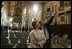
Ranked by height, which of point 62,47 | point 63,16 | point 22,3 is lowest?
point 62,47

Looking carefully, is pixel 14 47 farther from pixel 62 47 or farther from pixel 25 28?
pixel 62 47

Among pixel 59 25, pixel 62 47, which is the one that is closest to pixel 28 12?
pixel 59 25

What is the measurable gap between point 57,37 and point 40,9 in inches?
13.2

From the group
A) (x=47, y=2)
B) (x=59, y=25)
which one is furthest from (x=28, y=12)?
(x=59, y=25)

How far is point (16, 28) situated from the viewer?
4.77 ft

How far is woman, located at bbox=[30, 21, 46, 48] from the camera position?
144cm

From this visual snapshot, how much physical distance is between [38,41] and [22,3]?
42 cm

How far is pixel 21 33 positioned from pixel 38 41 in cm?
19

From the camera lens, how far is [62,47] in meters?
1.43

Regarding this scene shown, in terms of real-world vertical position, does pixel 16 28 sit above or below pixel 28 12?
below

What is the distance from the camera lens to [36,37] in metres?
1.44

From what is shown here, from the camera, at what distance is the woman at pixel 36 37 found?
4.71 feet

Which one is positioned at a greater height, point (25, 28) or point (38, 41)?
point (25, 28)

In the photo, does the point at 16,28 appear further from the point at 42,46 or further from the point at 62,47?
the point at 62,47
